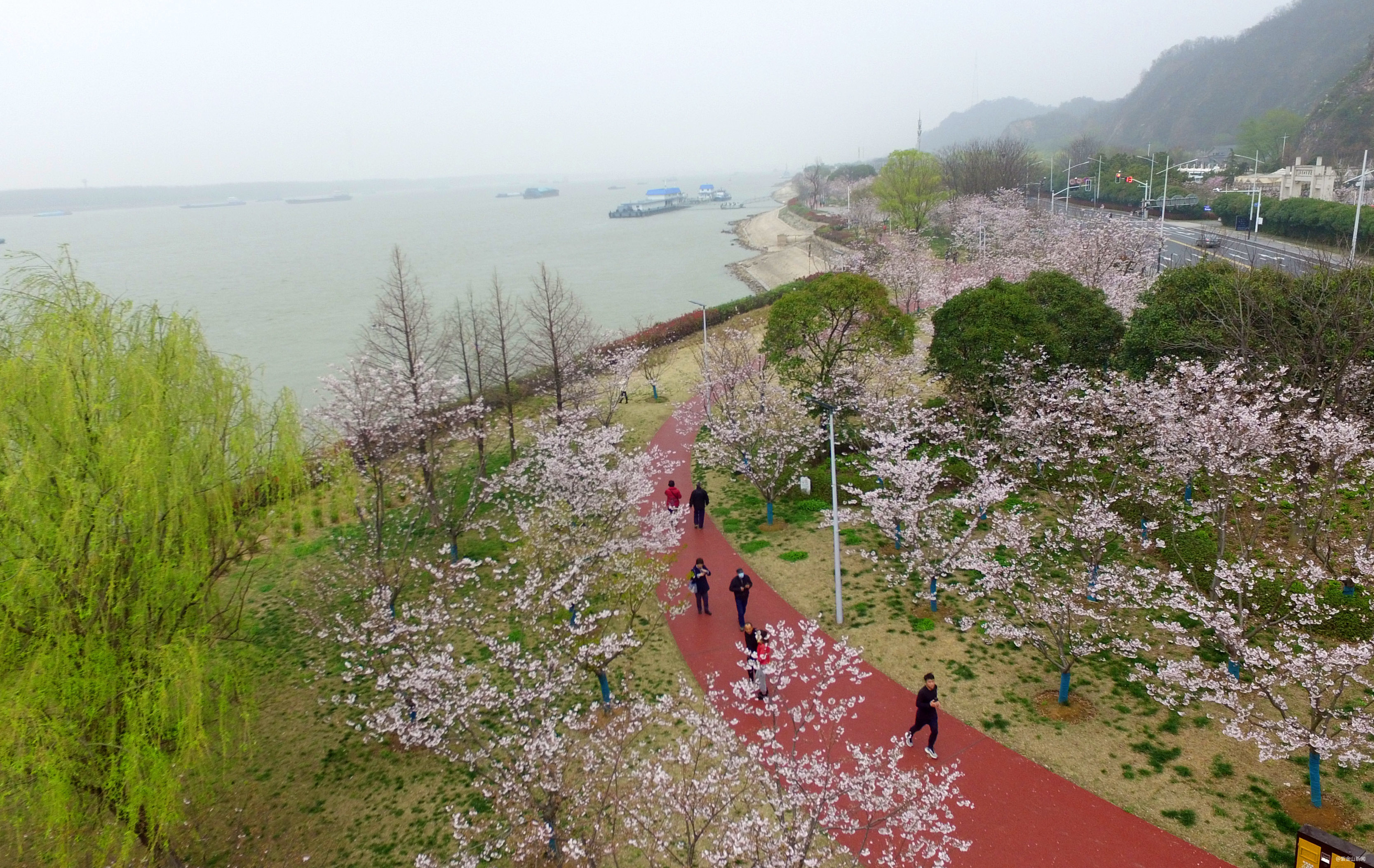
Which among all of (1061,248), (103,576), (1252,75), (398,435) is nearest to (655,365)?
(398,435)

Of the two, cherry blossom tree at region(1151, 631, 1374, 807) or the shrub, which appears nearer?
cherry blossom tree at region(1151, 631, 1374, 807)

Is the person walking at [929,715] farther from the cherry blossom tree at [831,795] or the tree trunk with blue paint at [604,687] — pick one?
the tree trunk with blue paint at [604,687]

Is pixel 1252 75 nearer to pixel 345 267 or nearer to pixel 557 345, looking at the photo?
pixel 345 267

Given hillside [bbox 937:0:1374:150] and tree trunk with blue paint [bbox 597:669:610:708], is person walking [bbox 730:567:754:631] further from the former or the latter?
hillside [bbox 937:0:1374:150]

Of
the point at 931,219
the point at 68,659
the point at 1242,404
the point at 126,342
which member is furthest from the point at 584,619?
the point at 931,219

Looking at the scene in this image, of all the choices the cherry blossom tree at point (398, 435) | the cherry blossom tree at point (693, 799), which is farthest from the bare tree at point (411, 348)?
the cherry blossom tree at point (693, 799)

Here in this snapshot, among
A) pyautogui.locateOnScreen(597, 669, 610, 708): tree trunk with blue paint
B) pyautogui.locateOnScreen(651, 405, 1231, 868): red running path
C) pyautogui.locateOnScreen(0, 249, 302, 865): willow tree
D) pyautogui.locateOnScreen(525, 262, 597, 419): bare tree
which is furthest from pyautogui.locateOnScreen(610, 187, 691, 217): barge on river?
pyautogui.locateOnScreen(651, 405, 1231, 868): red running path
